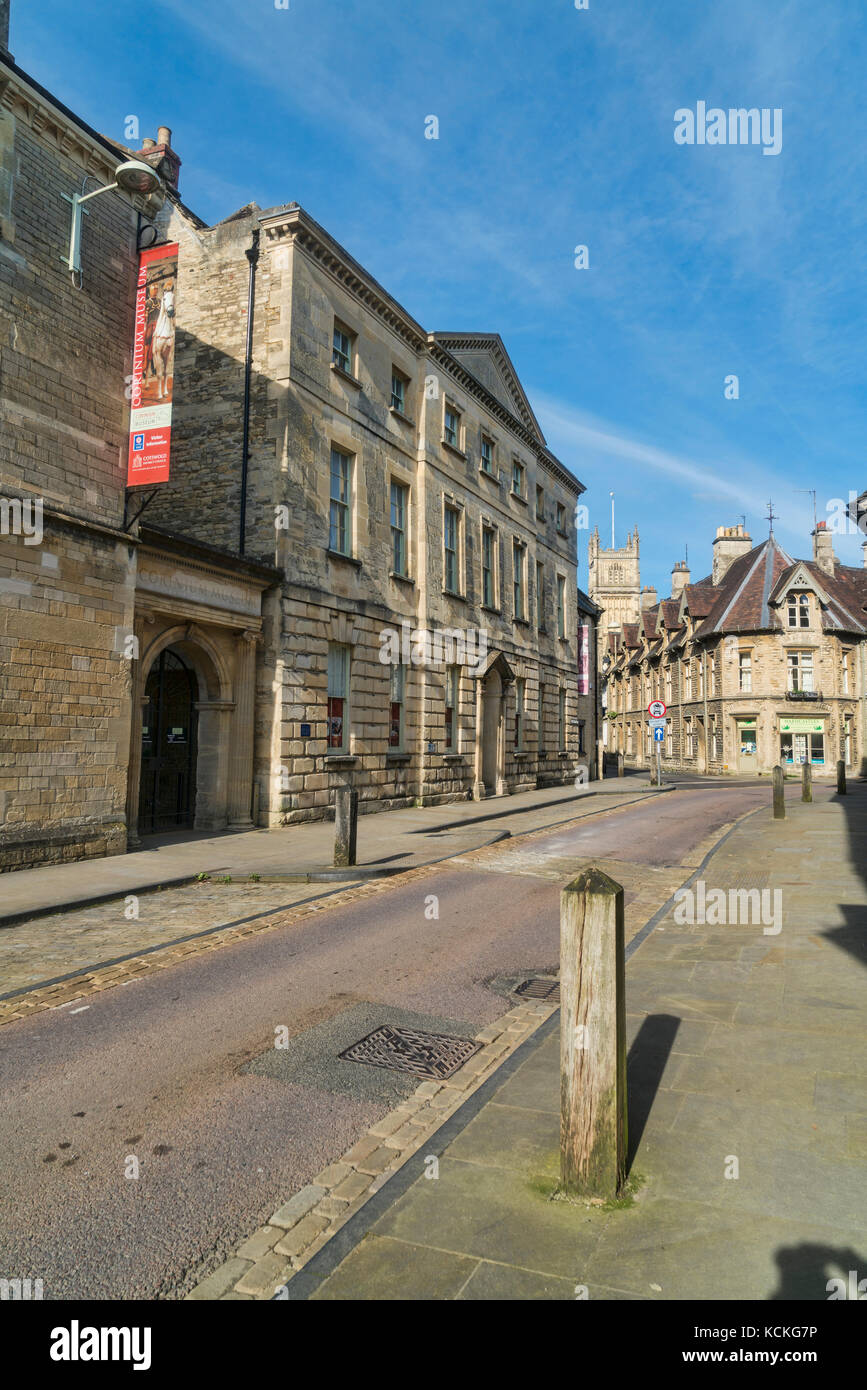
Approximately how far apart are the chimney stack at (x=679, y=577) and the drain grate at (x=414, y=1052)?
63787 mm

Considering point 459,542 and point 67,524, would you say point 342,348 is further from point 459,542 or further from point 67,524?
point 67,524

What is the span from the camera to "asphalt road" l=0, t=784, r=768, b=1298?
3.37 metres

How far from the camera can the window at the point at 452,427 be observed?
2514 centimetres

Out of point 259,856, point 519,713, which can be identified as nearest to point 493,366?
point 519,713

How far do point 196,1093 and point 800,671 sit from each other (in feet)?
164

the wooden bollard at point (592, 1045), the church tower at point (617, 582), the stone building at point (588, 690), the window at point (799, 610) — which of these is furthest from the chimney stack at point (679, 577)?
the wooden bollard at point (592, 1045)

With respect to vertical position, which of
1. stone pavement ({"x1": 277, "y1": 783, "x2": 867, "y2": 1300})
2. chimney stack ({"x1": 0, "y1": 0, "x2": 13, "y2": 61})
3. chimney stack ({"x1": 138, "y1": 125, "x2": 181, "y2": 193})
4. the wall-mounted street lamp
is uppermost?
chimney stack ({"x1": 138, "y1": 125, "x2": 181, "y2": 193})

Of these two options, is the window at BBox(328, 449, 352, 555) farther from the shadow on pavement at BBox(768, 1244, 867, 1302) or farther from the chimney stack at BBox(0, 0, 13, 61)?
the shadow on pavement at BBox(768, 1244, 867, 1302)

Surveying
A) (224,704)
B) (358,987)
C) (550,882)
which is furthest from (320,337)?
(358,987)

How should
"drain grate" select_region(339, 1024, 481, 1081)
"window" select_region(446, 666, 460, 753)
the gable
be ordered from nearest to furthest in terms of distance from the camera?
"drain grate" select_region(339, 1024, 481, 1081) → "window" select_region(446, 666, 460, 753) → the gable

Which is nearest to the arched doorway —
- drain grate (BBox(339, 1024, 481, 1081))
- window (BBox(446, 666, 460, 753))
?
window (BBox(446, 666, 460, 753))

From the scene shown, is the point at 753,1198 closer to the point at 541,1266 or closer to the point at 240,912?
the point at 541,1266

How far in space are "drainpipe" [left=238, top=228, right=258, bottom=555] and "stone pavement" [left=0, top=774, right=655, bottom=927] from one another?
6105 millimetres

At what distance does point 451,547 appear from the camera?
992 inches
